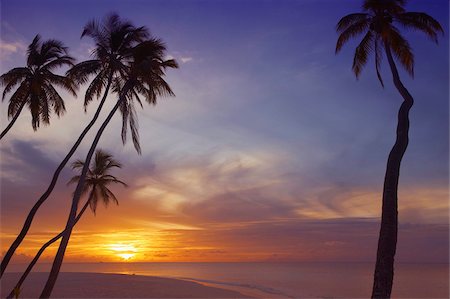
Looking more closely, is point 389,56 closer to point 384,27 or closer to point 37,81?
point 384,27

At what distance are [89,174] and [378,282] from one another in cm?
2147

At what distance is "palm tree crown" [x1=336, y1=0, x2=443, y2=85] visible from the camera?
1627 cm

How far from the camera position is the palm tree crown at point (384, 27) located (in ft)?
53.4

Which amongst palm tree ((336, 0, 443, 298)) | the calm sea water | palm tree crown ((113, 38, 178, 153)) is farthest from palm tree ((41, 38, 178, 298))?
the calm sea water

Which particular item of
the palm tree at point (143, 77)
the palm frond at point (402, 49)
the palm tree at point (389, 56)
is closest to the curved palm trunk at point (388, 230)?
the palm tree at point (389, 56)

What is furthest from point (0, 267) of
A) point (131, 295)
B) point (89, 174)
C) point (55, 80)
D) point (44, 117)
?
point (131, 295)

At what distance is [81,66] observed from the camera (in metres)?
20.3

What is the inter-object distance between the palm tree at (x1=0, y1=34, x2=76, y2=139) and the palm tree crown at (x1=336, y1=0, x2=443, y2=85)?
1337 cm

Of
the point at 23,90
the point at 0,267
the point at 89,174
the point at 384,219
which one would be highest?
the point at 23,90

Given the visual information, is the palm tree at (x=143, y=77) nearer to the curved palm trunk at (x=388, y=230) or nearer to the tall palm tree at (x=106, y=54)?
the tall palm tree at (x=106, y=54)

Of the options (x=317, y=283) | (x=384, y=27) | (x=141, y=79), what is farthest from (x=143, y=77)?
(x=317, y=283)

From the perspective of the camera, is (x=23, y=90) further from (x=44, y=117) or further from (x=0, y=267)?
(x=0, y=267)

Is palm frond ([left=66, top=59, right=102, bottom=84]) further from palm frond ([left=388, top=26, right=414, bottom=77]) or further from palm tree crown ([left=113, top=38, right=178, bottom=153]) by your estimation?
palm frond ([left=388, top=26, right=414, bottom=77])

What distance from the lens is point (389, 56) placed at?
16.8m
